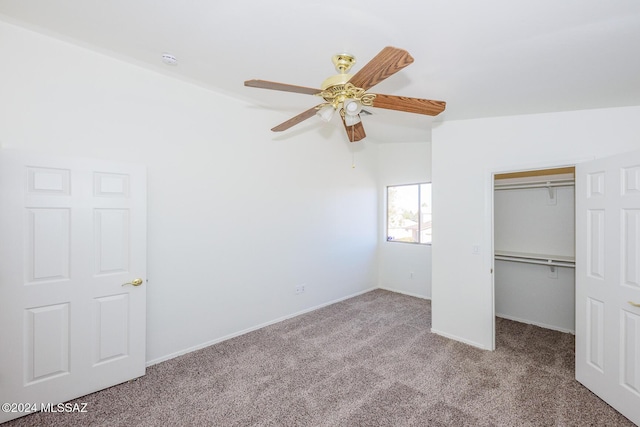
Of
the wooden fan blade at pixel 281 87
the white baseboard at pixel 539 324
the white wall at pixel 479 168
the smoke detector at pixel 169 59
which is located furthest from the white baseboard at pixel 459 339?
the smoke detector at pixel 169 59

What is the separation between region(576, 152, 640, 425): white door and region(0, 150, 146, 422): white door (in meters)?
3.95

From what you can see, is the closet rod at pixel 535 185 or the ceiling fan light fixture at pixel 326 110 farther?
the closet rod at pixel 535 185

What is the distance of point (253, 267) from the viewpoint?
3.60m

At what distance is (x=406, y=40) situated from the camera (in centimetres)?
190

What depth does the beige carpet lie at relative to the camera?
209cm

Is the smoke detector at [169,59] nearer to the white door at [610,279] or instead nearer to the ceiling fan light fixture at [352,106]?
the ceiling fan light fixture at [352,106]

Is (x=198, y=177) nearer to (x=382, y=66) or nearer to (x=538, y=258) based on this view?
(x=382, y=66)

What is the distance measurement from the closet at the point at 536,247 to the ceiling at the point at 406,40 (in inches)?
59.1

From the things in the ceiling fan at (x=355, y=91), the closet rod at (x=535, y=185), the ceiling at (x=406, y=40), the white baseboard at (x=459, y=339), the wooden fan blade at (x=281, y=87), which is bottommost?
the white baseboard at (x=459, y=339)

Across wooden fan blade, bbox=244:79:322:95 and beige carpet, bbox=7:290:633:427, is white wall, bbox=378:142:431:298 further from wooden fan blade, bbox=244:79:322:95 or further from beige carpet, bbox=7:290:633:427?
wooden fan blade, bbox=244:79:322:95

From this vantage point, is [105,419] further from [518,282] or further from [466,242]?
[518,282]

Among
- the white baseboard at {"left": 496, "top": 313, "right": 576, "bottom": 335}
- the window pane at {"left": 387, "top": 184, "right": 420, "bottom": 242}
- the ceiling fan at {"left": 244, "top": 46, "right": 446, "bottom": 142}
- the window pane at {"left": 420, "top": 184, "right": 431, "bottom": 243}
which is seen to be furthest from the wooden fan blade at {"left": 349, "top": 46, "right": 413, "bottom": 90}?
the white baseboard at {"left": 496, "top": 313, "right": 576, "bottom": 335}

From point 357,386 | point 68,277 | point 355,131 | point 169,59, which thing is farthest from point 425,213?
point 68,277

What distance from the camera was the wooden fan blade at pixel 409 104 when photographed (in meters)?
1.94
